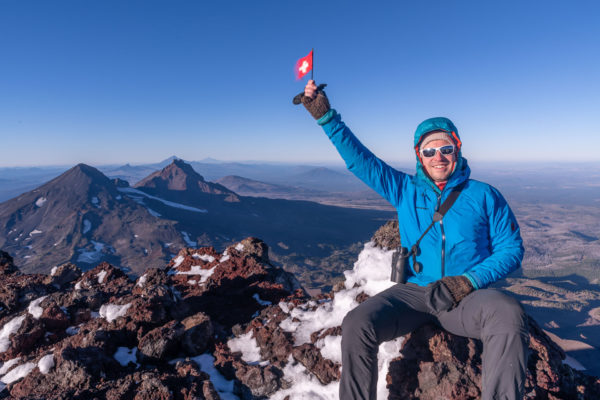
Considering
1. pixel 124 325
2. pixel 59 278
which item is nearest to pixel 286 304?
pixel 124 325

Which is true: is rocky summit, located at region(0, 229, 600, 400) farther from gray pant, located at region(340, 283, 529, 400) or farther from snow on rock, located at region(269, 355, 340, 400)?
gray pant, located at region(340, 283, 529, 400)

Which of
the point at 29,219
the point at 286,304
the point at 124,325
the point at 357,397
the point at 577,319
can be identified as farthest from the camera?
the point at 29,219

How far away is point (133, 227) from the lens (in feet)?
441

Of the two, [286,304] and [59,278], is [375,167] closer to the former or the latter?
[286,304]

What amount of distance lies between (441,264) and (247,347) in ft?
11.6

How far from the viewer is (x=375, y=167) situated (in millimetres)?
3850

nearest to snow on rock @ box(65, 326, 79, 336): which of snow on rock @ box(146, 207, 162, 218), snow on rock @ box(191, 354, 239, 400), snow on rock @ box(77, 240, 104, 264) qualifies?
snow on rock @ box(191, 354, 239, 400)

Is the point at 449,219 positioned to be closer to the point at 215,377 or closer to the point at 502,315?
the point at 502,315

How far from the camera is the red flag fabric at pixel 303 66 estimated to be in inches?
157

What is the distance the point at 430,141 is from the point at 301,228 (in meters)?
164

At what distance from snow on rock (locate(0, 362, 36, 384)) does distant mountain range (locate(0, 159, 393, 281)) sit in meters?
98.5

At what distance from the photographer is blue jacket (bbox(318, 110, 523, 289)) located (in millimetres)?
3312

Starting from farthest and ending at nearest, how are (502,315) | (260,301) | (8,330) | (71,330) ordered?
1. (260,301)
2. (71,330)
3. (8,330)
4. (502,315)

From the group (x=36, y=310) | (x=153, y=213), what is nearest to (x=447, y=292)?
(x=36, y=310)
